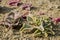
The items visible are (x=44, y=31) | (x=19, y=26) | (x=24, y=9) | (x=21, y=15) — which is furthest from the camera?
(x=24, y=9)

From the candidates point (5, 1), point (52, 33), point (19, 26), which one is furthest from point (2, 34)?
point (5, 1)

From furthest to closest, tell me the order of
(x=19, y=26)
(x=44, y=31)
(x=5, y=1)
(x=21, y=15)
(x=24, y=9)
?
1. (x=5, y=1)
2. (x=24, y=9)
3. (x=21, y=15)
4. (x=19, y=26)
5. (x=44, y=31)

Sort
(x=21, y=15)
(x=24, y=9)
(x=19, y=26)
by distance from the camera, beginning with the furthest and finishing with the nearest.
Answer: (x=24, y=9) → (x=21, y=15) → (x=19, y=26)

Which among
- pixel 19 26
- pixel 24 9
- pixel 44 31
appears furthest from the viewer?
pixel 24 9

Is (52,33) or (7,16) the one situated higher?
(7,16)

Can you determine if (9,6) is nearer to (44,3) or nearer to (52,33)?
(44,3)

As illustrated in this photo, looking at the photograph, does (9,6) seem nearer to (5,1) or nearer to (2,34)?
(5,1)

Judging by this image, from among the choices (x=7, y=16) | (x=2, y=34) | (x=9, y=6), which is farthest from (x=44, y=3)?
(x=2, y=34)

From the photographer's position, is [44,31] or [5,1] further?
[5,1]

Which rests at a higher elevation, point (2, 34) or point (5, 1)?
point (5, 1)
